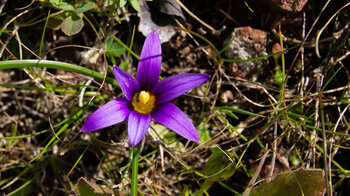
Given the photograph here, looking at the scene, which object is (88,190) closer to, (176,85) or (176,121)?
(176,121)

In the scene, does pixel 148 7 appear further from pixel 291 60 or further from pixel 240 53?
pixel 291 60

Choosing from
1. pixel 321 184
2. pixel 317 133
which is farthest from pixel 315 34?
pixel 321 184

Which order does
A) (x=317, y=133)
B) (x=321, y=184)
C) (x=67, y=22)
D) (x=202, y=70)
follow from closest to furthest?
(x=321, y=184) → (x=67, y=22) → (x=317, y=133) → (x=202, y=70)

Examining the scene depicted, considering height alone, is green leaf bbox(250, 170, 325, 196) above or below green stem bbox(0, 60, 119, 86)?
below

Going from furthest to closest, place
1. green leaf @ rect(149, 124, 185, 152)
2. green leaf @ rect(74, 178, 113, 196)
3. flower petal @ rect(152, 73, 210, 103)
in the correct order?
green leaf @ rect(149, 124, 185, 152) < green leaf @ rect(74, 178, 113, 196) < flower petal @ rect(152, 73, 210, 103)

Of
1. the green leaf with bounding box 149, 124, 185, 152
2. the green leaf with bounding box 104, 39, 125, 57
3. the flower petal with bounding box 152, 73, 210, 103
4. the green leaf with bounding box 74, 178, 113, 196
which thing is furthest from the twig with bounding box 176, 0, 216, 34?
the green leaf with bounding box 74, 178, 113, 196

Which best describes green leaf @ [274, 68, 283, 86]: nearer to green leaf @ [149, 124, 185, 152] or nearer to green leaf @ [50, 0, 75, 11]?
green leaf @ [149, 124, 185, 152]

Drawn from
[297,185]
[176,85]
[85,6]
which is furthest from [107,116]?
[297,185]

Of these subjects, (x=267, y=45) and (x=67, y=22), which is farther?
(x=267, y=45)
